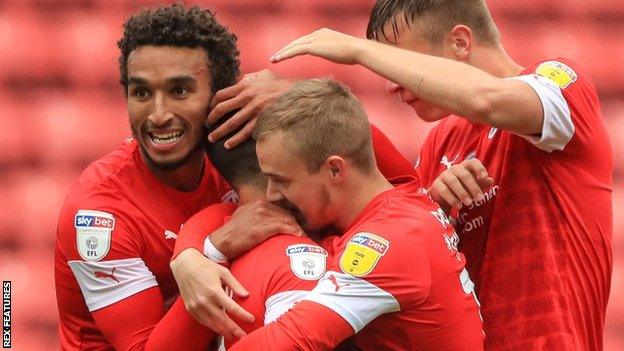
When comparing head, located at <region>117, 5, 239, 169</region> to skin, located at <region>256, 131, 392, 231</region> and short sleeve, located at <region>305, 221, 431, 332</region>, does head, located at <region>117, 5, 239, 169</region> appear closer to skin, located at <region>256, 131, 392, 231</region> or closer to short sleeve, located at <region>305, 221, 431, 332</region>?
skin, located at <region>256, 131, 392, 231</region>

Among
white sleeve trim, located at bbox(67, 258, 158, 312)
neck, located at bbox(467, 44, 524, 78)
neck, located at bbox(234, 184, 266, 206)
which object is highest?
neck, located at bbox(467, 44, 524, 78)

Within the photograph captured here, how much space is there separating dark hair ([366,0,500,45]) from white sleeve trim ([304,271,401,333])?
2.26 ft

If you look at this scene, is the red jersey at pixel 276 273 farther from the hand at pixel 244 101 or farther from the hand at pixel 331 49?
the hand at pixel 331 49

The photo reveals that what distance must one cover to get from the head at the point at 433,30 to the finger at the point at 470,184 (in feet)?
0.62

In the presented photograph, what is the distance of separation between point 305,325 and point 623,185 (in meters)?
2.64

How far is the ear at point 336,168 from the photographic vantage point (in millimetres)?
2543

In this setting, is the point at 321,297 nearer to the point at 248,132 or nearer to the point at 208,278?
the point at 208,278

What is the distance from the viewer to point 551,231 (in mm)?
2707

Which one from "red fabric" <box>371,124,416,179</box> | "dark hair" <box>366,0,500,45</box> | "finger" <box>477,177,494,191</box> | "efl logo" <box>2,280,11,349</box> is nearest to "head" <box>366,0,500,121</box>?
"dark hair" <box>366,0,500,45</box>

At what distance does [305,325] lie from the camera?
7.81 ft

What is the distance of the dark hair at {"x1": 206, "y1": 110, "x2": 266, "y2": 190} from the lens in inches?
107

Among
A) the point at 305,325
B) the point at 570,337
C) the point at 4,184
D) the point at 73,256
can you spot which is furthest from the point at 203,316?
the point at 4,184

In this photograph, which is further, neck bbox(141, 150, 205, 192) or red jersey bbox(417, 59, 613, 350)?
neck bbox(141, 150, 205, 192)

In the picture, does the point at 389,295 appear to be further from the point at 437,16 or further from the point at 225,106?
the point at 437,16
